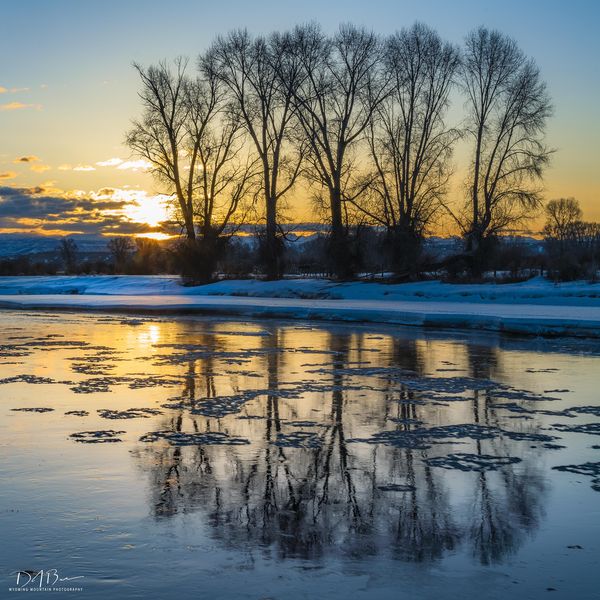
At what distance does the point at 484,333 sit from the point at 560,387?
27.9 ft

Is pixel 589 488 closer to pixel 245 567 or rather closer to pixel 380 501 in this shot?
pixel 380 501

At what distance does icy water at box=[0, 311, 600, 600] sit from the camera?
12.5 feet

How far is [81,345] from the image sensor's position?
15.3 metres

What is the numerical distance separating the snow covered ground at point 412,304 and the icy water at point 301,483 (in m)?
7.75

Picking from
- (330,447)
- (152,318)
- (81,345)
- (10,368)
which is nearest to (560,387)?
(330,447)

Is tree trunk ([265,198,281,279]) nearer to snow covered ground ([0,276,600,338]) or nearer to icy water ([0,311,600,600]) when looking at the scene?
snow covered ground ([0,276,600,338])

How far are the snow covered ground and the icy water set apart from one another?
7745 mm

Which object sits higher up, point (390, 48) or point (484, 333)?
point (390, 48)

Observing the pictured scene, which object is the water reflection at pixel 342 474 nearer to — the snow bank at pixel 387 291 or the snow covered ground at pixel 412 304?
the snow covered ground at pixel 412 304

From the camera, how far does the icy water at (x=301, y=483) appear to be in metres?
3.80
